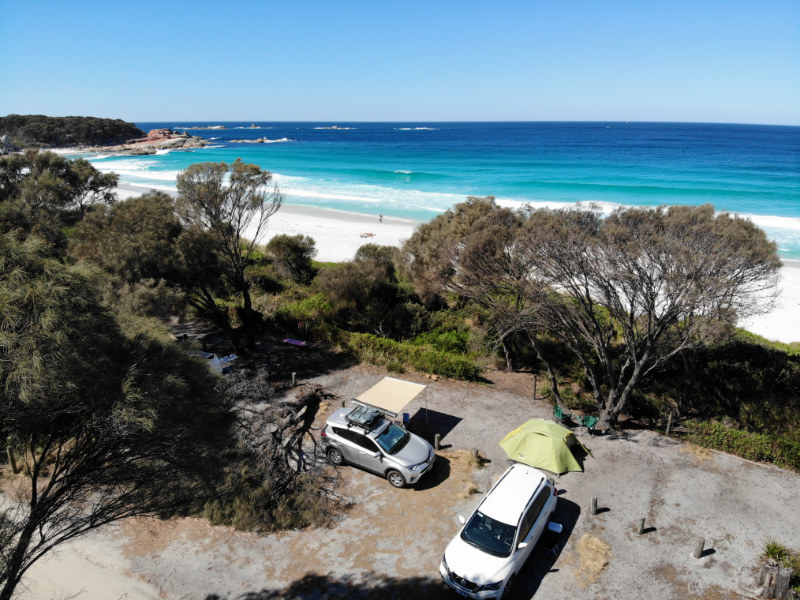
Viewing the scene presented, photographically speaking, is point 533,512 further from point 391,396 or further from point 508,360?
point 508,360

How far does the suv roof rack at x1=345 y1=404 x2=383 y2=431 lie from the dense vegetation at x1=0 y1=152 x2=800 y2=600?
1.39 meters

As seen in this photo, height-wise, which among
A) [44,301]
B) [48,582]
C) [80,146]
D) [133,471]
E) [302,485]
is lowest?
[48,582]

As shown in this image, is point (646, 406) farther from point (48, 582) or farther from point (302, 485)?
point (48, 582)

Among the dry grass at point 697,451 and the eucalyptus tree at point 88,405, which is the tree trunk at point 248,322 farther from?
the dry grass at point 697,451

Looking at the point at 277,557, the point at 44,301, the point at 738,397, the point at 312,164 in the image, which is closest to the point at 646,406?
the point at 738,397

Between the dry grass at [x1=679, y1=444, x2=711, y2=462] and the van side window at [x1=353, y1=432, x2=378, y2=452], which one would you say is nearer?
the van side window at [x1=353, y1=432, x2=378, y2=452]

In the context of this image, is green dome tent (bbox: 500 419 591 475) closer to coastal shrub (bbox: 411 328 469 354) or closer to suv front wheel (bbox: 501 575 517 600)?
suv front wheel (bbox: 501 575 517 600)

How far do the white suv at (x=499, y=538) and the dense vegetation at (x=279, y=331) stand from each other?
346cm

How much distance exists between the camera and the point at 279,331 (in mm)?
20594

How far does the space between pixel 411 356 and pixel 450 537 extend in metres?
7.95

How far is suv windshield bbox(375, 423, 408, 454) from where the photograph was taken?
1148cm

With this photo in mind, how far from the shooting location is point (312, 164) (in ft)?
294

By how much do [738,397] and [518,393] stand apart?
Answer: 273 inches

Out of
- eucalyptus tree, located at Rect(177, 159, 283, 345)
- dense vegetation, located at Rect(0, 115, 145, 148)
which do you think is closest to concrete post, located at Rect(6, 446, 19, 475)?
eucalyptus tree, located at Rect(177, 159, 283, 345)
